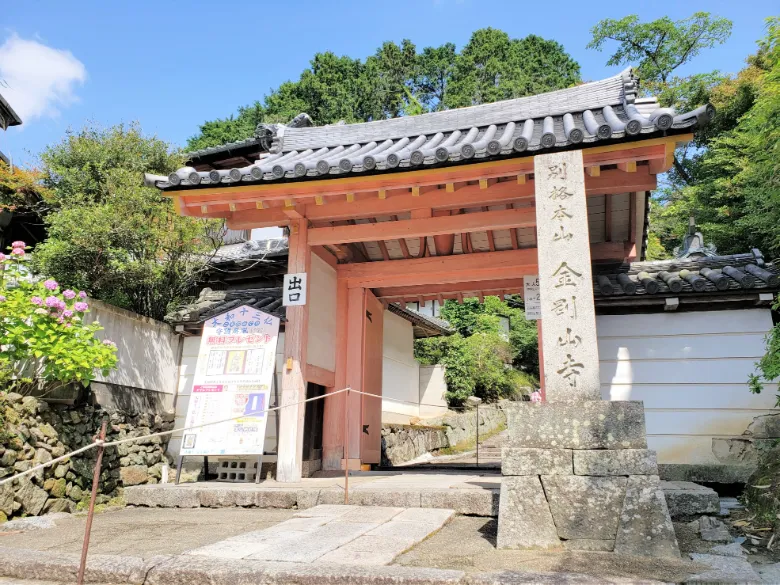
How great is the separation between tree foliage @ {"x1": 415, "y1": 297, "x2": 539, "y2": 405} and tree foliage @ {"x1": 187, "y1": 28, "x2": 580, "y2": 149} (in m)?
13.8

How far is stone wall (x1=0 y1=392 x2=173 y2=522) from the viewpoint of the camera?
6504mm

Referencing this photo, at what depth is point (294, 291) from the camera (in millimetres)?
7910

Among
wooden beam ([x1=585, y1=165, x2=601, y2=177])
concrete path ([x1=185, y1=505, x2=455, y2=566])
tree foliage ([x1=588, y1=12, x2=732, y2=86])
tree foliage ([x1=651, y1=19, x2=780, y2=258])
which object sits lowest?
concrete path ([x1=185, y1=505, x2=455, y2=566])

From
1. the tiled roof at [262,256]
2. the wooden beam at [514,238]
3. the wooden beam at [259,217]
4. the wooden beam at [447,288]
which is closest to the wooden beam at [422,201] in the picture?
the wooden beam at [259,217]

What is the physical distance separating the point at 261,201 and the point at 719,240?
1678 cm

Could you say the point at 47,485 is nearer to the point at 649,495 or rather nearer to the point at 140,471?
the point at 140,471

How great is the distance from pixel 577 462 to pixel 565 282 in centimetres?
162

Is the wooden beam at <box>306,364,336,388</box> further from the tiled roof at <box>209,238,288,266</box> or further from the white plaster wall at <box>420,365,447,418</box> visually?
the white plaster wall at <box>420,365,447,418</box>

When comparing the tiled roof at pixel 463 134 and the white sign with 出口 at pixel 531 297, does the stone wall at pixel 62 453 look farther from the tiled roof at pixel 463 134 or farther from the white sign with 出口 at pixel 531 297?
the white sign with 出口 at pixel 531 297

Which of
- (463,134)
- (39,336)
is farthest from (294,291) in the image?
(463,134)

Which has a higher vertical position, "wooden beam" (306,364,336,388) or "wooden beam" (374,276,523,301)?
"wooden beam" (374,276,523,301)

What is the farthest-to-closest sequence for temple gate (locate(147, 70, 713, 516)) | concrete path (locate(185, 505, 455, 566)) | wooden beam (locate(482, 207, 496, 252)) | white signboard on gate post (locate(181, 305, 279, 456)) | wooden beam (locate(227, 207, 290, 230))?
wooden beam (locate(482, 207, 496, 252)) → wooden beam (locate(227, 207, 290, 230)) → white signboard on gate post (locate(181, 305, 279, 456)) → temple gate (locate(147, 70, 713, 516)) → concrete path (locate(185, 505, 455, 566))

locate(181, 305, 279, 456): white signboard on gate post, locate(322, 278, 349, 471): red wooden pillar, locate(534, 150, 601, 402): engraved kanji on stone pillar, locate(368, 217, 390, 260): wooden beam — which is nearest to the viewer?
locate(534, 150, 601, 402): engraved kanji on stone pillar

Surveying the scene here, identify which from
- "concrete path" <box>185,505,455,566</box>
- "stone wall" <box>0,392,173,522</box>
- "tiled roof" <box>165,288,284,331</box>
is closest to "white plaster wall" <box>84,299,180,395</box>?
"tiled roof" <box>165,288,284,331</box>
